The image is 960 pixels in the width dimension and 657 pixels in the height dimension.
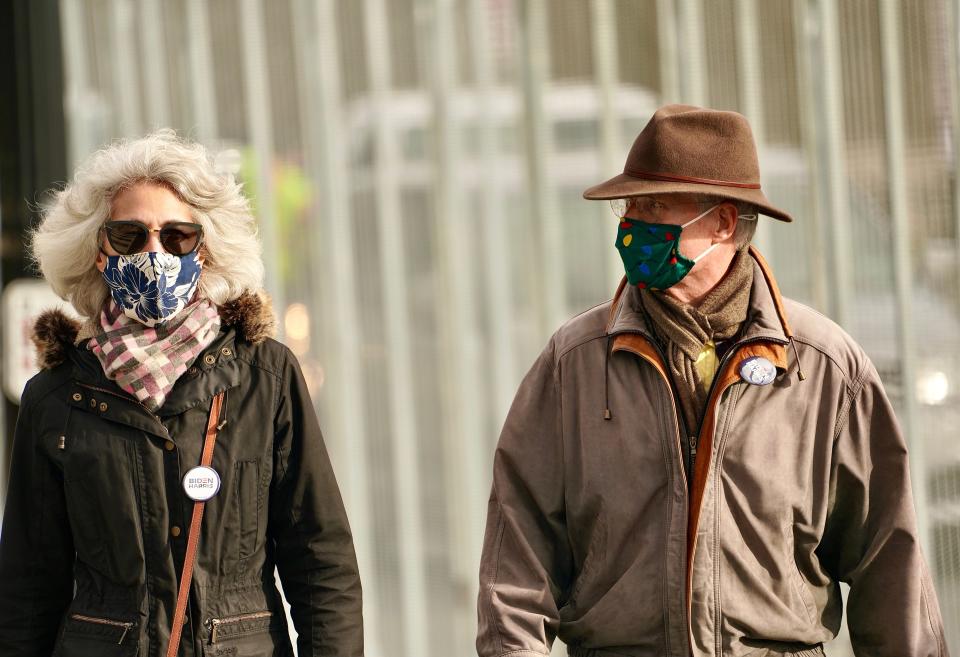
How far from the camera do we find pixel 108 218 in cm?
306

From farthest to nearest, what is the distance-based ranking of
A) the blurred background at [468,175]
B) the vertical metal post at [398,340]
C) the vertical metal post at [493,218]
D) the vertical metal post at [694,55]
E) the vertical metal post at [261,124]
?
the vertical metal post at [261,124], the vertical metal post at [398,340], the vertical metal post at [493,218], the vertical metal post at [694,55], the blurred background at [468,175]

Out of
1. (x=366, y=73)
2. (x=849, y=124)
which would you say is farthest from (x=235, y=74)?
(x=849, y=124)

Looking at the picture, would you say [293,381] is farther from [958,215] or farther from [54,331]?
[958,215]

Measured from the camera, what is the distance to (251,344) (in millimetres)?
3037

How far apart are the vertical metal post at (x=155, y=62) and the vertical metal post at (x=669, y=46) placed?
2.40 meters

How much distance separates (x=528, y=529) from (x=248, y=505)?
0.64 meters

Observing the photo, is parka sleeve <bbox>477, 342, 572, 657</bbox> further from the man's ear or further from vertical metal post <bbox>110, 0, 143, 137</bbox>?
vertical metal post <bbox>110, 0, 143, 137</bbox>

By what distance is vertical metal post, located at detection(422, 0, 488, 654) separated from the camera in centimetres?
521

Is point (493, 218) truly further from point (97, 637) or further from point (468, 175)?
point (97, 637)

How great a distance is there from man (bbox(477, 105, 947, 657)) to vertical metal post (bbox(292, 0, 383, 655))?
98.5 inches

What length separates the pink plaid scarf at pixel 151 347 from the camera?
2904mm

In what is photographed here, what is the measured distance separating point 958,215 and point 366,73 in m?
2.43

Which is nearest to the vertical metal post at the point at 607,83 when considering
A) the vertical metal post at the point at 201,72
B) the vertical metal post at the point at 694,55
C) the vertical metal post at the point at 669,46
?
the vertical metal post at the point at 669,46

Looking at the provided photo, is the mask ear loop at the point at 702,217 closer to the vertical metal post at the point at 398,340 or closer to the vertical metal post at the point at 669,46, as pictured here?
the vertical metal post at the point at 669,46
